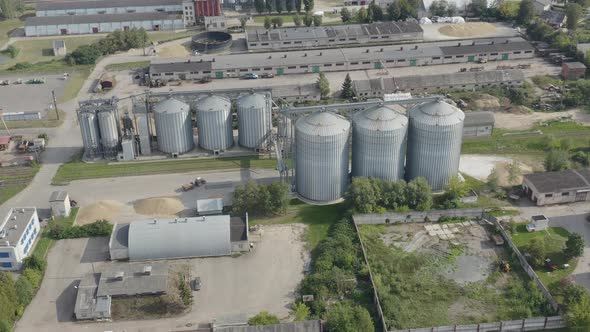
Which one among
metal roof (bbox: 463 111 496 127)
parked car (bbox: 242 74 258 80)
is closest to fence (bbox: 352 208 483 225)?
metal roof (bbox: 463 111 496 127)

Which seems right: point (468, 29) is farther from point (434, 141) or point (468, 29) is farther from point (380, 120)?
point (380, 120)

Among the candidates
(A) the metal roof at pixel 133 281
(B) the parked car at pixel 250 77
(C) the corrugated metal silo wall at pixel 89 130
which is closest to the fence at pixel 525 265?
(A) the metal roof at pixel 133 281

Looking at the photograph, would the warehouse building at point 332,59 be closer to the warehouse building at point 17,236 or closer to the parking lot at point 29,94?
the parking lot at point 29,94

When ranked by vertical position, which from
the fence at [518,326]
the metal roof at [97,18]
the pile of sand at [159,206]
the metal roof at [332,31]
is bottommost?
the fence at [518,326]

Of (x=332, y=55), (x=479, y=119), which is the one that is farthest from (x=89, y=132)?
(x=479, y=119)

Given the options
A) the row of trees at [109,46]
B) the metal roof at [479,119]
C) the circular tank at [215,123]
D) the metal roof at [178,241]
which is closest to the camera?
the metal roof at [178,241]

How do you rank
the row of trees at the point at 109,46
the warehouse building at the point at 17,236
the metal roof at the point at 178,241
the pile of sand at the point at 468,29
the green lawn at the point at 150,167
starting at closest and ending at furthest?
the warehouse building at the point at 17,236 < the metal roof at the point at 178,241 < the green lawn at the point at 150,167 < the row of trees at the point at 109,46 < the pile of sand at the point at 468,29

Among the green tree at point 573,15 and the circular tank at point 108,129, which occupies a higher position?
the green tree at point 573,15
